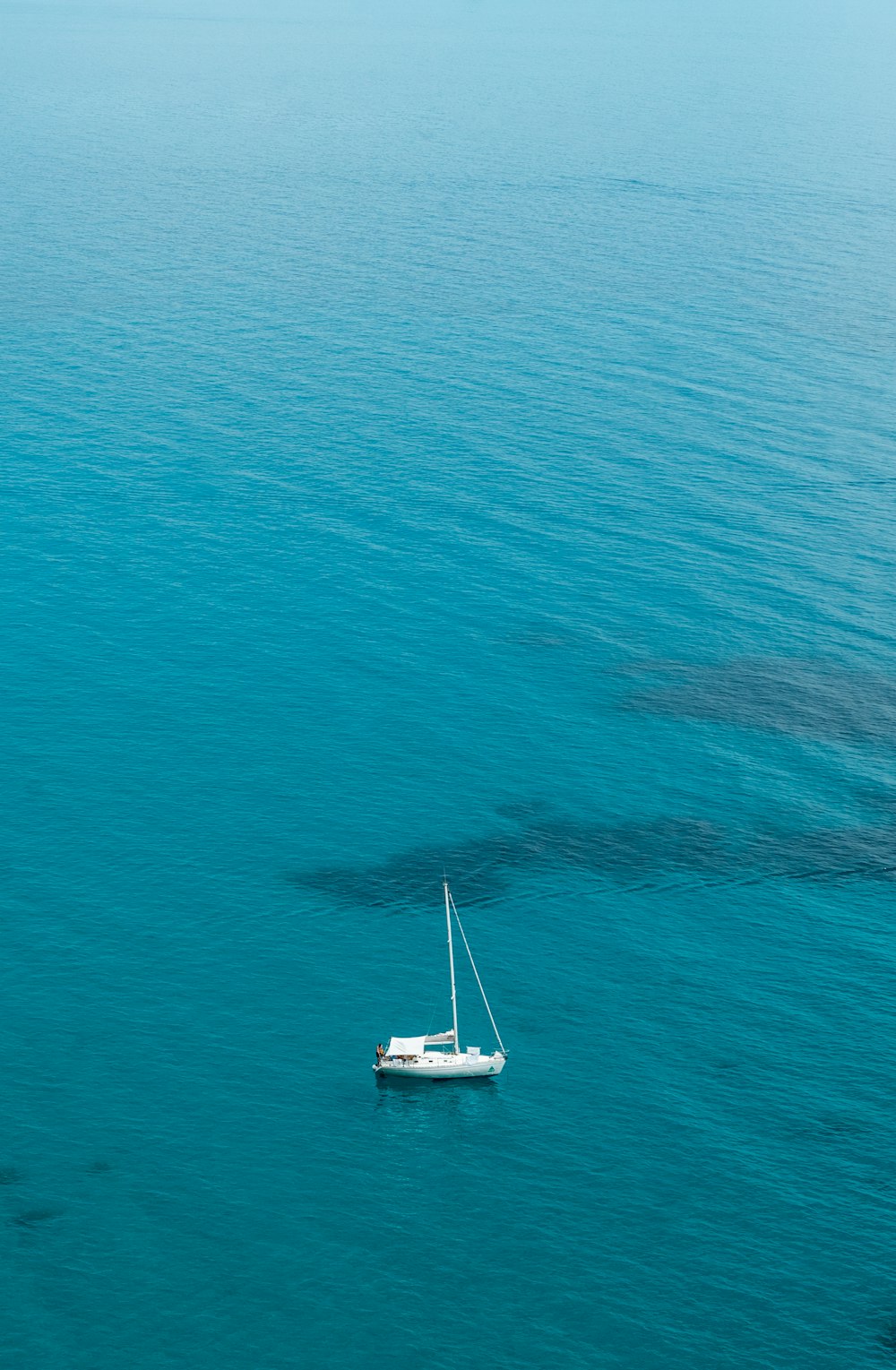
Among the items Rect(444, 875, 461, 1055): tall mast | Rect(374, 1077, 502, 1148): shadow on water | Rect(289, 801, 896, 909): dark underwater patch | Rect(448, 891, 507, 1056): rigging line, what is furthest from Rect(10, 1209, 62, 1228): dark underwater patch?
Rect(289, 801, 896, 909): dark underwater patch

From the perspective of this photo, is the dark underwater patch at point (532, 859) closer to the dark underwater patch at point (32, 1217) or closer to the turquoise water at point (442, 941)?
the turquoise water at point (442, 941)

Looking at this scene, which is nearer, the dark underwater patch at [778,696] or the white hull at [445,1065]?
the white hull at [445,1065]


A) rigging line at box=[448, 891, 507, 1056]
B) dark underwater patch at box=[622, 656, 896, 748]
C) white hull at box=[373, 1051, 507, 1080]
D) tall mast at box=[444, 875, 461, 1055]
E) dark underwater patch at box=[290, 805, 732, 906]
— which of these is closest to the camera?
white hull at box=[373, 1051, 507, 1080]

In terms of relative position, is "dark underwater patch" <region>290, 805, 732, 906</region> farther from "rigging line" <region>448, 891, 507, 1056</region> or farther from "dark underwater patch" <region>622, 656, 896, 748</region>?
"dark underwater patch" <region>622, 656, 896, 748</region>

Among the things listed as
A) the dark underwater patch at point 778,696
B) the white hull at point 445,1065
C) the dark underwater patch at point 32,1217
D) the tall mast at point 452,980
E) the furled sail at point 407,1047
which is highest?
the dark underwater patch at point 778,696

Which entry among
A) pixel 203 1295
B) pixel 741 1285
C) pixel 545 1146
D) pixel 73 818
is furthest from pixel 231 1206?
pixel 73 818

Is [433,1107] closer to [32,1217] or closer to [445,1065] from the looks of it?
[445,1065]

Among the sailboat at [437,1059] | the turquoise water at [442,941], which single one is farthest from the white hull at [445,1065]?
the turquoise water at [442,941]
